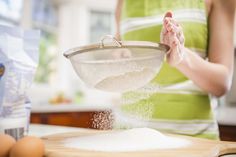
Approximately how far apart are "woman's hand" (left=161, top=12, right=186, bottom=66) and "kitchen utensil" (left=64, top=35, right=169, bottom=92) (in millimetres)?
14

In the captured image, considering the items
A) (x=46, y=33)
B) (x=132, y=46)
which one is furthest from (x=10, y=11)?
(x=132, y=46)

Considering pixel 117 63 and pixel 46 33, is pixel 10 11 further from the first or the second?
pixel 117 63

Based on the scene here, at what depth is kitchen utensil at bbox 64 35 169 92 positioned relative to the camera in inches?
24.8

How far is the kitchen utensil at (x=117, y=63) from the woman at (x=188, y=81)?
0.12 metres

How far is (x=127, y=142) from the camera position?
1.90ft

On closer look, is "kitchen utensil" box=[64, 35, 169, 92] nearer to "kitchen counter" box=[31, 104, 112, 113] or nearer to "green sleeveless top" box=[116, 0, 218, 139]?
"green sleeveless top" box=[116, 0, 218, 139]

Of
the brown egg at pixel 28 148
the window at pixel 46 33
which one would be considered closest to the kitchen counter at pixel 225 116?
the brown egg at pixel 28 148

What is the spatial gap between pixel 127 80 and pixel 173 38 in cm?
13

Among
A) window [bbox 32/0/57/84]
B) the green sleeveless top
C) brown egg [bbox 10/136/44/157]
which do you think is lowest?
brown egg [bbox 10/136/44/157]

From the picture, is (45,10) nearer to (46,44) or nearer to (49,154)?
(46,44)

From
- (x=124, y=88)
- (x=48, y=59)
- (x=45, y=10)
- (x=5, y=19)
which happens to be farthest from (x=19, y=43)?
A: (x=45, y=10)

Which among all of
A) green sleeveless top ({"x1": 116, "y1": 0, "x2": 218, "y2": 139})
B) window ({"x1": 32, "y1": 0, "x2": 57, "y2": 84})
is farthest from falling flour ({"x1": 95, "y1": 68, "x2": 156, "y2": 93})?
window ({"x1": 32, "y1": 0, "x2": 57, "y2": 84})

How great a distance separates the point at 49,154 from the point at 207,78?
410mm

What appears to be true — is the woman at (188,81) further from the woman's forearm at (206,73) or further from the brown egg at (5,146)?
the brown egg at (5,146)
